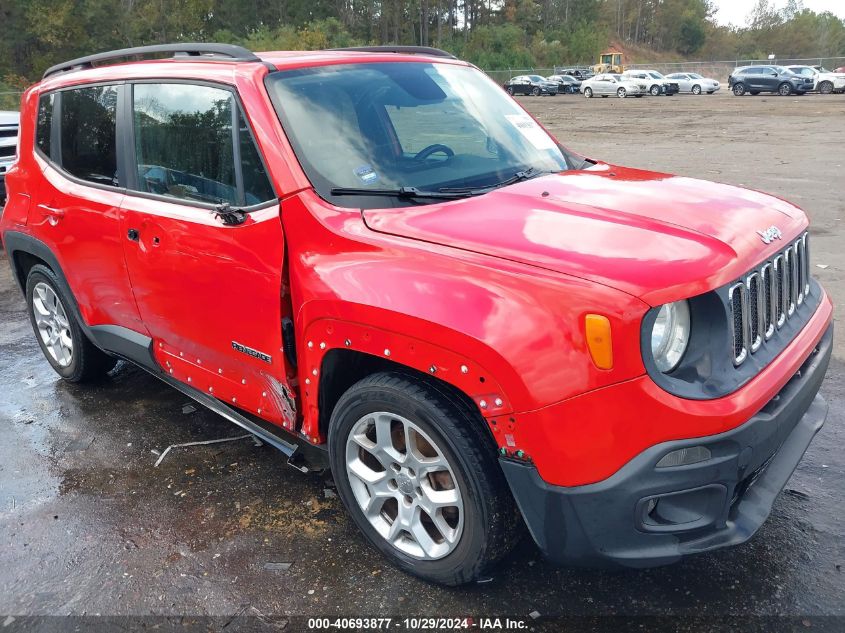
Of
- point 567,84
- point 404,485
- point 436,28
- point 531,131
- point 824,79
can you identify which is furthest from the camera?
point 436,28

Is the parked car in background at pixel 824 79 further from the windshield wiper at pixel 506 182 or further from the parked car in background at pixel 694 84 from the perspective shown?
the windshield wiper at pixel 506 182

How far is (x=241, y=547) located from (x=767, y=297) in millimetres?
2317

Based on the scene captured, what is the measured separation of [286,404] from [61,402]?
92.8 inches

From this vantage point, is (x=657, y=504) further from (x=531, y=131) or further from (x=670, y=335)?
(x=531, y=131)

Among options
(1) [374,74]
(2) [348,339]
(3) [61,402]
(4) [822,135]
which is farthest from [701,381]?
(4) [822,135]

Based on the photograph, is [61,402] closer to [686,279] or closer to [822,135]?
[686,279]

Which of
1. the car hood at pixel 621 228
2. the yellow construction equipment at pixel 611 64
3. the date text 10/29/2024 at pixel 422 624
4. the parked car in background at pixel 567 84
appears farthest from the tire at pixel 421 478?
the yellow construction equipment at pixel 611 64

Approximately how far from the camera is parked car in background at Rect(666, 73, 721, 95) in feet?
140

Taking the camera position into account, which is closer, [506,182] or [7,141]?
[506,182]

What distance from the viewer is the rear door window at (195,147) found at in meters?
3.05

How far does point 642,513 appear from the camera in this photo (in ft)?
7.27

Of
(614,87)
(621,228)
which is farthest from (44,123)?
(614,87)

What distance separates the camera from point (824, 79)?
121ft

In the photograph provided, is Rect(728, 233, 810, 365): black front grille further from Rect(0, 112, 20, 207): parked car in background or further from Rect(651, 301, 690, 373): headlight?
Rect(0, 112, 20, 207): parked car in background
